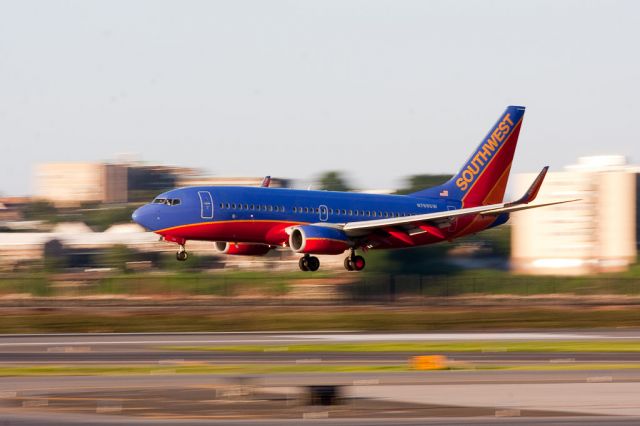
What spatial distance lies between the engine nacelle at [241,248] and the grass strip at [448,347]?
69.1 ft

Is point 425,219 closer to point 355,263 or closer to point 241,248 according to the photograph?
point 355,263

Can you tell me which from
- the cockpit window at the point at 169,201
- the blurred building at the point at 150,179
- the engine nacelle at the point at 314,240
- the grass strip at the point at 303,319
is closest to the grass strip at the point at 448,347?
the grass strip at the point at 303,319

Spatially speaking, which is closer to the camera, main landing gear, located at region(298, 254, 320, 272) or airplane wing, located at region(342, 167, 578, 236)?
airplane wing, located at region(342, 167, 578, 236)

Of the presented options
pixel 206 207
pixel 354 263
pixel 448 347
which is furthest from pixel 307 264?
pixel 448 347

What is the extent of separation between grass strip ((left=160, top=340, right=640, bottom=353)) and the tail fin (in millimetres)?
26873

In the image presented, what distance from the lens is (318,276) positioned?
69250 mm

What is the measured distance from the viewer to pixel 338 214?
56.4 m

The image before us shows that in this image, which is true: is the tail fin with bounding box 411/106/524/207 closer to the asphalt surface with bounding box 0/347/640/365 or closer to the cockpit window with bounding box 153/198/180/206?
the cockpit window with bounding box 153/198/180/206

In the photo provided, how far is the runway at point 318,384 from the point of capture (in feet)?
62.7

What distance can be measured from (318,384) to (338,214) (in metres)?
32.9

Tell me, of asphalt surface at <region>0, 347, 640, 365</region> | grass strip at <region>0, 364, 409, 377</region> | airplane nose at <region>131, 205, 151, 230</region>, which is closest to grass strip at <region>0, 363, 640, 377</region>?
grass strip at <region>0, 364, 409, 377</region>

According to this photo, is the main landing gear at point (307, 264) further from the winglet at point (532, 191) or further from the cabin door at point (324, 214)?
the winglet at point (532, 191)

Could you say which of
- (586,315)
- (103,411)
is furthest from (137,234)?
(103,411)

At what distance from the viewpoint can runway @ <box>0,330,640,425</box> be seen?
19125 mm
